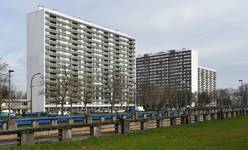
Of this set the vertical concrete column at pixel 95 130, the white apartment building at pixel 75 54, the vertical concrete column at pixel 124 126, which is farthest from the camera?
the white apartment building at pixel 75 54

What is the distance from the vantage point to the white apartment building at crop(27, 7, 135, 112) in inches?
4564

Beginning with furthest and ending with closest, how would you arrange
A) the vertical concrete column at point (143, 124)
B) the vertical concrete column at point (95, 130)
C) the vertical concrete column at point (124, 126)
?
the vertical concrete column at point (143, 124), the vertical concrete column at point (124, 126), the vertical concrete column at point (95, 130)

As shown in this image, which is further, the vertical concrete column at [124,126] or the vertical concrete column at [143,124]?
the vertical concrete column at [143,124]

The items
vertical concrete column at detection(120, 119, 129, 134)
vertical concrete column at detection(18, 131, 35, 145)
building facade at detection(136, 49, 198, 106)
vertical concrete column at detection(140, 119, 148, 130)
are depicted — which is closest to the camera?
vertical concrete column at detection(18, 131, 35, 145)

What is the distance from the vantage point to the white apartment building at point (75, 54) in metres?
116

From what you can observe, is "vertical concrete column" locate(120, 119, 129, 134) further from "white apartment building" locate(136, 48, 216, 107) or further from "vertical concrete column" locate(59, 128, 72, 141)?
"white apartment building" locate(136, 48, 216, 107)

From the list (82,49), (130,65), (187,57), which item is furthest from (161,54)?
(82,49)

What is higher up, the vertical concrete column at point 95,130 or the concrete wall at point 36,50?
the concrete wall at point 36,50

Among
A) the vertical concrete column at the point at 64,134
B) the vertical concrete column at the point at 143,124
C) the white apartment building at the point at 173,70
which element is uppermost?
the white apartment building at the point at 173,70

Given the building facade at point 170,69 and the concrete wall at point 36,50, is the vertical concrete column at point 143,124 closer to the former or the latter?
the concrete wall at point 36,50

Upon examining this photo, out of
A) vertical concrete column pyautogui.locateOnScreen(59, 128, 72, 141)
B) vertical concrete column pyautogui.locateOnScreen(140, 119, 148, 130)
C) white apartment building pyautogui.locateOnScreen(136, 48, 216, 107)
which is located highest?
white apartment building pyautogui.locateOnScreen(136, 48, 216, 107)

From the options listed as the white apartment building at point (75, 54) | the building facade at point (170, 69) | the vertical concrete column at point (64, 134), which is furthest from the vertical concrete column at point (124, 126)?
the building facade at point (170, 69)

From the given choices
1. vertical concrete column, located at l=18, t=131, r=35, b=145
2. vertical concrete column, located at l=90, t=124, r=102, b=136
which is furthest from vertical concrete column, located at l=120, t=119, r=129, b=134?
vertical concrete column, located at l=18, t=131, r=35, b=145

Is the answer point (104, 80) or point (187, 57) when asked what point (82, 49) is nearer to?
point (104, 80)
